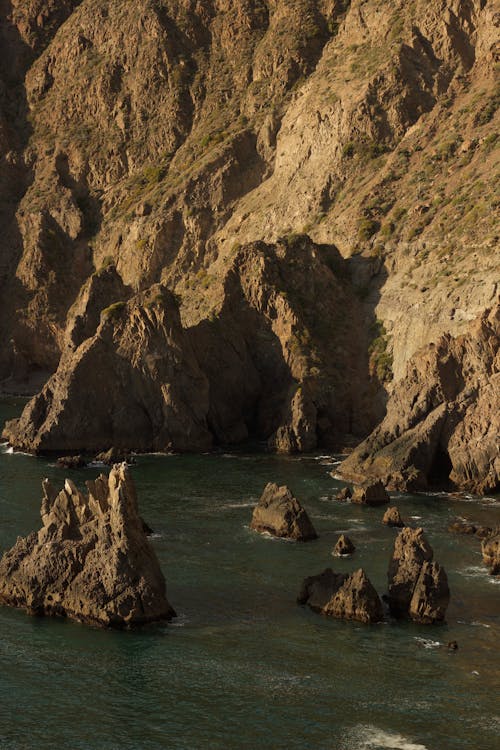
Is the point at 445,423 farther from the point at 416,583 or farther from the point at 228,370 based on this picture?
the point at 416,583

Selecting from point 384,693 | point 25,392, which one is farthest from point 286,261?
point 384,693

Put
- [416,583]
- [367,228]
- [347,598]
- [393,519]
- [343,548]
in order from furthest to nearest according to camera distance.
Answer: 1. [367,228]
2. [393,519]
3. [343,548]
4. [416,583]
5. [347,598]

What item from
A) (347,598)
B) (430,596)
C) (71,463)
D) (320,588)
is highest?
(71,463)

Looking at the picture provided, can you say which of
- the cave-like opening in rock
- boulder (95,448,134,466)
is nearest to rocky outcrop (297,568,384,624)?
the cave-like opening in rock

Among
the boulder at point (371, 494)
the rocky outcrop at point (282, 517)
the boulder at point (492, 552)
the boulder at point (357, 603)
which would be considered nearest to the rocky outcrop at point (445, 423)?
the boulder at point (371, 494)

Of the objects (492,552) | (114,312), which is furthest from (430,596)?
(114,312)

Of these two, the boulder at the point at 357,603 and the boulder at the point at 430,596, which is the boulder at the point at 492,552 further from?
the boulder at the point at 357,603
